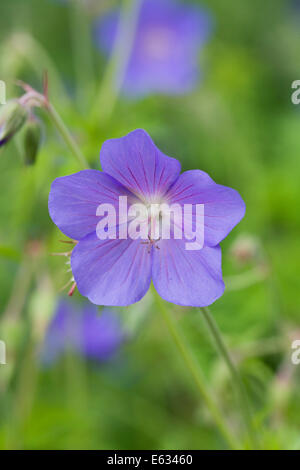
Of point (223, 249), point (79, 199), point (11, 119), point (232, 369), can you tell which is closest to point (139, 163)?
point (79, 199)

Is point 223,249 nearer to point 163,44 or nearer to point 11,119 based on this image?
point 11,119

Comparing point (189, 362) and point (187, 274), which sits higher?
point (187, 274)

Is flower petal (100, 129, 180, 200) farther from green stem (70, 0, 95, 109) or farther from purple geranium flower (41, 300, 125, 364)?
green stem (70, 0, 95, 109)

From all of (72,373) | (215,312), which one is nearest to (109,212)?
(215,312)

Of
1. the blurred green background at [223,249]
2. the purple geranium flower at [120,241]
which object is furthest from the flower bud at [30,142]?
the purple geranium flower at [120,241]

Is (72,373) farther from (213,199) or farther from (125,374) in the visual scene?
(213,199)
